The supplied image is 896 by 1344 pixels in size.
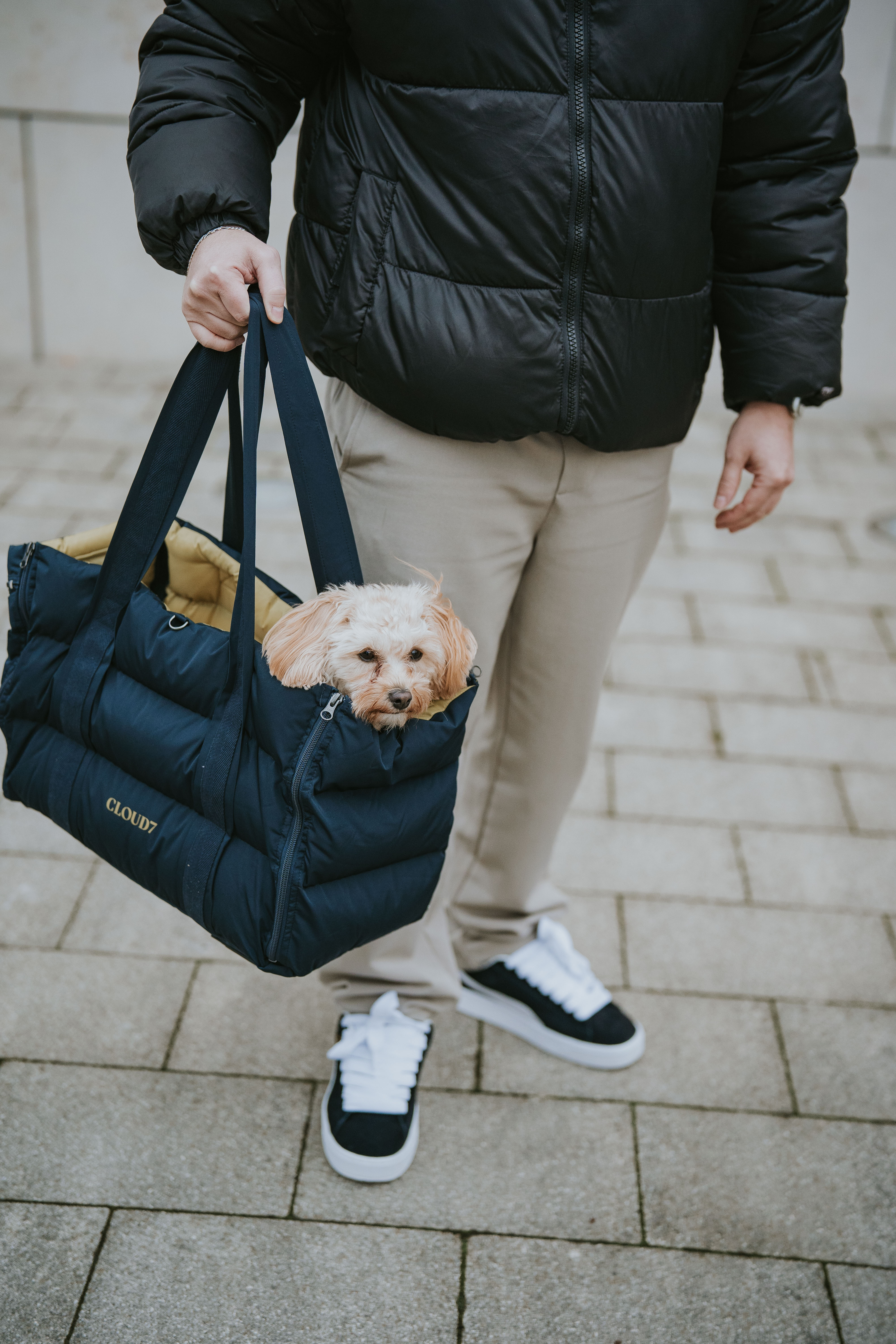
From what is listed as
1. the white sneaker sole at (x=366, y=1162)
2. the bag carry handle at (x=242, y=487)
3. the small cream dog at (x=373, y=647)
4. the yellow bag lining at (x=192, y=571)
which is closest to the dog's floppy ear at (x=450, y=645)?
the small cream dog at (x=373, y=647)

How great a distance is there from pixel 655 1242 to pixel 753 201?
5.98ft

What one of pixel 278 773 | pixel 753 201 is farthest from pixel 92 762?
pixel 753 201

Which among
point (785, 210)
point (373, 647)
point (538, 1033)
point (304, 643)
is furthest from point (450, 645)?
point (538, 1033)

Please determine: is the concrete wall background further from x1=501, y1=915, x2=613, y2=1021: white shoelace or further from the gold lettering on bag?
the gold lettering on bag

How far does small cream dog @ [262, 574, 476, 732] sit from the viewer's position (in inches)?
58.8

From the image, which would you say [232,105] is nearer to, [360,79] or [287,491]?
[360,79]

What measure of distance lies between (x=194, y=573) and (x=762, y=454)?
1.04 meters

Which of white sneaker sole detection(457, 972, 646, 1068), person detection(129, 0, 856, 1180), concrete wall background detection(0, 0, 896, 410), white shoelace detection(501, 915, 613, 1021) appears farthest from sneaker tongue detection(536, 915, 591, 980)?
concrete wall background detection(0, 0, 896, 410)

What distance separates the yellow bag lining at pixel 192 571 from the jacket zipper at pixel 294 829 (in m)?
0.29

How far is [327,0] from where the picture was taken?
155 centimetres

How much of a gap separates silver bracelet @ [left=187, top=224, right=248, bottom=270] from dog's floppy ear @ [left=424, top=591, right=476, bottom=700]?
582mm

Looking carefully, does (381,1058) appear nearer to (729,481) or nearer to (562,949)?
(562,949)

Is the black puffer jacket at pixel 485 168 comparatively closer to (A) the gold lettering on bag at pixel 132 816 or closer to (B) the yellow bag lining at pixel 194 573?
(B) the yellow bag lining at pixel 194 573

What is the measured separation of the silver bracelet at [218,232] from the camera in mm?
1501
